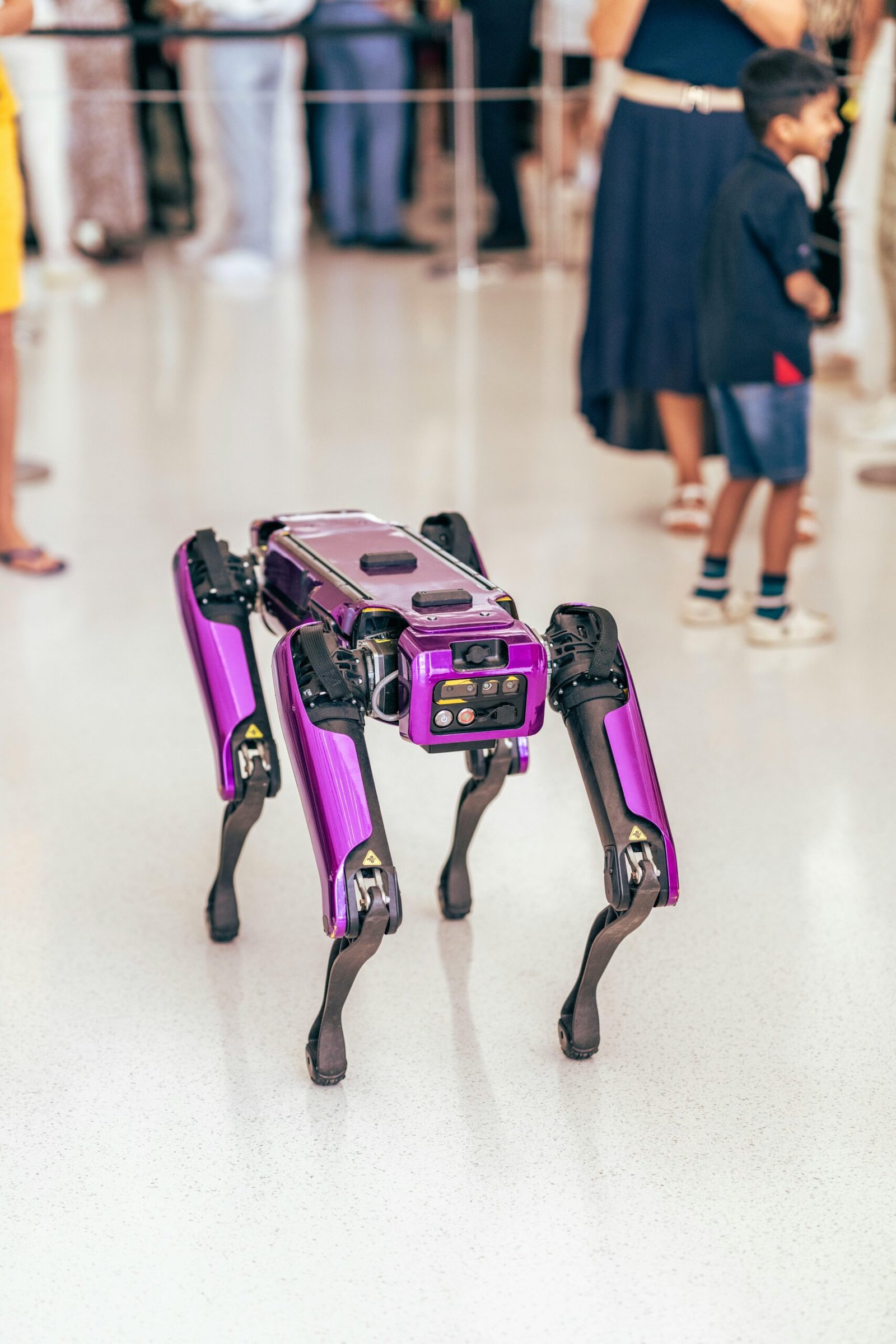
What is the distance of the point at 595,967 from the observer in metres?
1.60

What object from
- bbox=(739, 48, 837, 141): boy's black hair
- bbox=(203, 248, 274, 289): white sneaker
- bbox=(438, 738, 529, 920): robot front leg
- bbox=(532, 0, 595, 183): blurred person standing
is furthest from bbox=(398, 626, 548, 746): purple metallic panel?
bbox=(203, 248, 274, 289): white sneaker

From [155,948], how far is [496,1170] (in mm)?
550

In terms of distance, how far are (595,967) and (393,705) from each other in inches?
13.1

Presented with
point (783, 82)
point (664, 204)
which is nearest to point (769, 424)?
point (783, 82)

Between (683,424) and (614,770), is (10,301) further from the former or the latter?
(614,770)

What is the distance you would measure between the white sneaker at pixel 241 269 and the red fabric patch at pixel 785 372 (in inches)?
154

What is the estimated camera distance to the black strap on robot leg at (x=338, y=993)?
1.45 metres

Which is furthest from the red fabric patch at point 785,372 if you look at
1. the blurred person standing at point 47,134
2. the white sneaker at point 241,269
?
the white sneaker at point 241,269

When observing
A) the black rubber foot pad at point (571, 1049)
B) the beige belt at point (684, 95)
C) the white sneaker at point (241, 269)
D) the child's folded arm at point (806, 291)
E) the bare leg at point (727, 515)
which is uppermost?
the beige belt at point (684, 95)

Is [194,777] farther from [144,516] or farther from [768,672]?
[144,516]

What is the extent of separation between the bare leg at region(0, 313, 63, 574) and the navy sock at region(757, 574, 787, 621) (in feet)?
4.33

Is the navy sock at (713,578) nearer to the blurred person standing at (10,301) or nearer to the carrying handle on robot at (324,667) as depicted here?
the blurred person standing at (10,301)

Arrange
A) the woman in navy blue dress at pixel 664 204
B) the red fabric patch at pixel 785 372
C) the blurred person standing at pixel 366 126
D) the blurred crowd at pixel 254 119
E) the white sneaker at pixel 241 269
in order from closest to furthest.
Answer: the red fabric patch at pixel 785 372, the woman in navy blue dress at pixel 664 204, the blurred crowd at pixel 254 119, the white sneaker at pixel 241 269, the blurred person standing at pixel 366 126

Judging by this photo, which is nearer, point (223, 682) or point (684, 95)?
point (223, 682)
